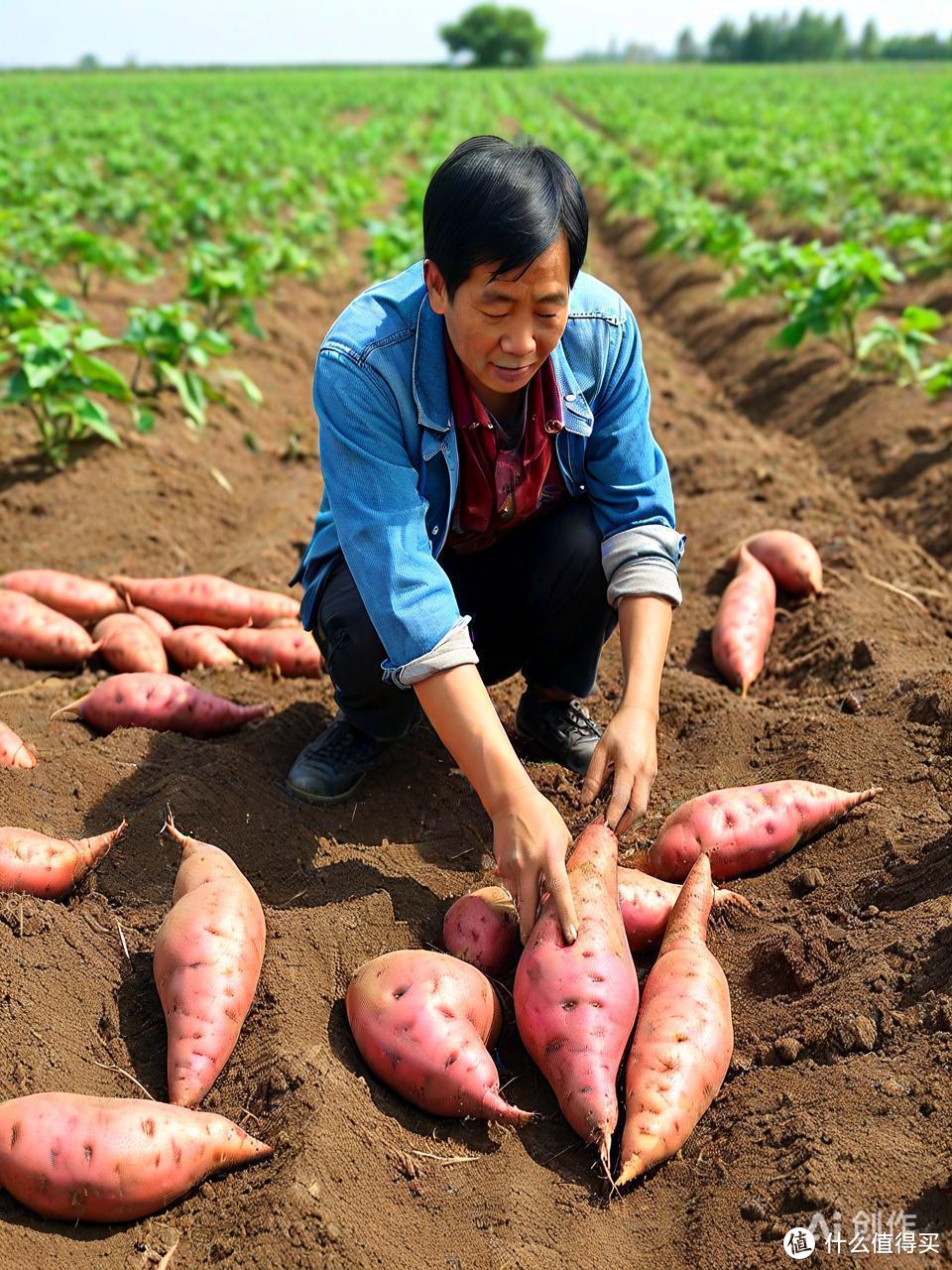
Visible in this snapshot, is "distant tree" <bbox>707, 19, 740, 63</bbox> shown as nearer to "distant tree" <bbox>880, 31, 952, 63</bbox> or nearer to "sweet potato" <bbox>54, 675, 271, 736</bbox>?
"distant tree" <bbox>880, 31, 952, 63</bbox>

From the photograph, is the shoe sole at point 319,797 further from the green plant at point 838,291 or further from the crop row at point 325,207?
the green plant at point 838,291

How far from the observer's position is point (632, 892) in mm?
2400

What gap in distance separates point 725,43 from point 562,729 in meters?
82.2

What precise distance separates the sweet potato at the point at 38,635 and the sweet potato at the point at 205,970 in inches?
56.6

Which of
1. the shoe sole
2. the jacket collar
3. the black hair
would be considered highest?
the black hair

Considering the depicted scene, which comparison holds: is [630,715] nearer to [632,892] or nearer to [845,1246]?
[632,892]

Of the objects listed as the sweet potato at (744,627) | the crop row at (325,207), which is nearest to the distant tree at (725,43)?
the crop row at (325,207)

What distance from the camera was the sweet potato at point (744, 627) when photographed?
3.58 meters

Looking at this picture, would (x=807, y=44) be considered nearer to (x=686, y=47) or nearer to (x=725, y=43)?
(x=725, y=43)

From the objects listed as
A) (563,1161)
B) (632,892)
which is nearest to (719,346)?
(632,892)

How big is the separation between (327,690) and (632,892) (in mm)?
1540

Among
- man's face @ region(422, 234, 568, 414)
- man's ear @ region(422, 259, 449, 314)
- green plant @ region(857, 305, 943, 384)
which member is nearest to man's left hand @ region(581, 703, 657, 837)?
man's face @ region(422, 234, 568, 414)

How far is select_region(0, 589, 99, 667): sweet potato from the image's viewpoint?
12.0ft

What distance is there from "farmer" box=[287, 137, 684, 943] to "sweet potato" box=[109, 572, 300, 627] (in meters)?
0.77
